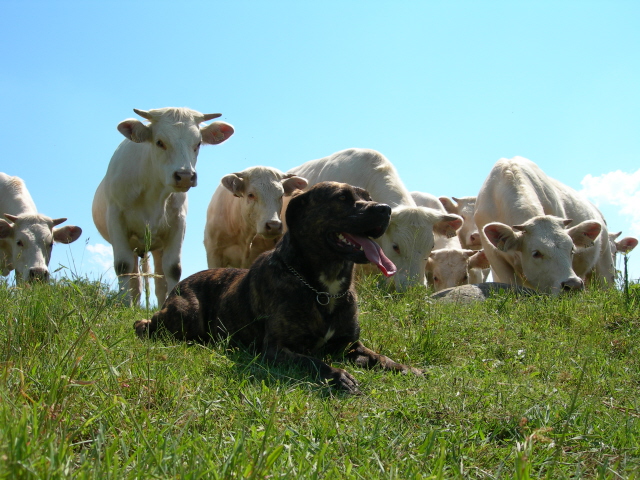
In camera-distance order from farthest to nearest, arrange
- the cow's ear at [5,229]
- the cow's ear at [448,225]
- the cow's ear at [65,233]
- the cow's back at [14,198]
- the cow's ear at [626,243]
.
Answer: the cow's ear at [626,243]
the cow's back at [14,198]
the cow's ear at [65,233]
the cow's ear at [5,229]
the cow's ear at [448,225]

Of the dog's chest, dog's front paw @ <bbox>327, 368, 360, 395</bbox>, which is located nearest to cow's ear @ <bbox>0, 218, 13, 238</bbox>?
the dog's chest

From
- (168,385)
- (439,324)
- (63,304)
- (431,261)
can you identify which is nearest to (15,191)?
(431,261)

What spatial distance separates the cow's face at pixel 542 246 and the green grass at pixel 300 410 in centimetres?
357

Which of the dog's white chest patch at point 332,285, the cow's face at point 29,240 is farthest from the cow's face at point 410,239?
the cow's face at point 29,240

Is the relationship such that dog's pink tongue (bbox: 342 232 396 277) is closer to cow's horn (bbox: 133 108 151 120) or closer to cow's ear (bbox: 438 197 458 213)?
cow's horn (bbox: 133 108 151 120)

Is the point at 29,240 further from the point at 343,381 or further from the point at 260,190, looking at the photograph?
the point at 343,381

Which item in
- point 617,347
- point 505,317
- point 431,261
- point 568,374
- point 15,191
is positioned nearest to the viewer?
point 568,374

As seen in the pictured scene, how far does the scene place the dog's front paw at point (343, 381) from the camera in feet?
13.1

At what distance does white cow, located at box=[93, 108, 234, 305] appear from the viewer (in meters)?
9.03

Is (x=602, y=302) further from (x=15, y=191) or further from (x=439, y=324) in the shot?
(x=15, y=191)

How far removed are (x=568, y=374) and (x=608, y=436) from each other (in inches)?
60.6

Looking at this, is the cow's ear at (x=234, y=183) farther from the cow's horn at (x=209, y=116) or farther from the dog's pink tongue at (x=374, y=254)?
the dog's pink tongue at (x=374, y=254)

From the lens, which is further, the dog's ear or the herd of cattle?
the herd of cattle

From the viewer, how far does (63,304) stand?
15.3 feet
